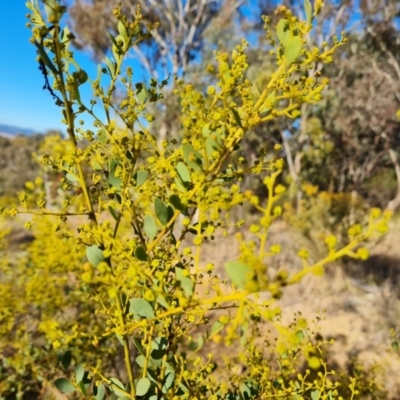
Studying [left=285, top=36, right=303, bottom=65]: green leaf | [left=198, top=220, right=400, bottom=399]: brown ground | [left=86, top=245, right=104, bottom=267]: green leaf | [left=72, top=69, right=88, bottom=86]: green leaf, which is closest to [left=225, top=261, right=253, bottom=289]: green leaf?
[left=86, top=245, right=104, bottom=267]: green leaf

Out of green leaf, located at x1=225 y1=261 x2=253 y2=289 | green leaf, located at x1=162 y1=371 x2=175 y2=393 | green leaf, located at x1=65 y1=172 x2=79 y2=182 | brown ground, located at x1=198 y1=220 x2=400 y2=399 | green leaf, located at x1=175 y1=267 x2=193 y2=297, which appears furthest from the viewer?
brown ground, located at x1=198 y1=220 x2=400 y2=399

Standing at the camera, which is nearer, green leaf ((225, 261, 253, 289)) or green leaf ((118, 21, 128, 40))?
green leaf ((225, 261, 253, 289))

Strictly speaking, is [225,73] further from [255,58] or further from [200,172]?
[255,58]

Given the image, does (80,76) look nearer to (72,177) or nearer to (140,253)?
(72,177)

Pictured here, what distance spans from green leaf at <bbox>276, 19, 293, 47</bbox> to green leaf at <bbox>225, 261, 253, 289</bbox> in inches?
20.0

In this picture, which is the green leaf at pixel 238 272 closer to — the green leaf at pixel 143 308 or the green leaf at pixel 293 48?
the green leaf at pixel 143 308

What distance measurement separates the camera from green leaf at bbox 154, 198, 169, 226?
852mm

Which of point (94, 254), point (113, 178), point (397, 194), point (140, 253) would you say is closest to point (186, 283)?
point (140, 253)

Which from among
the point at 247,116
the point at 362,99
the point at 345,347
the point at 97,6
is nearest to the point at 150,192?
the point at 247,116

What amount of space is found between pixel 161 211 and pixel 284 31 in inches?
20.0

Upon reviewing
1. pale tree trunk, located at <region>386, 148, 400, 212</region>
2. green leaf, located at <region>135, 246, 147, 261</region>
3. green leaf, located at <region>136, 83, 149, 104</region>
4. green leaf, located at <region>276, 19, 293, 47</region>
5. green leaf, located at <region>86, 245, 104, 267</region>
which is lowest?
green leaf, located at <region>86, 245, 104, 267</region>

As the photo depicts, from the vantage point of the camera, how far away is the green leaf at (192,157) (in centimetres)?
78

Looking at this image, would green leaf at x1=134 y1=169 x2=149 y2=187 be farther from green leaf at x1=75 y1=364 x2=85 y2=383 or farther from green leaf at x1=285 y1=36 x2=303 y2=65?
green leaf at x1=75 y1=364 x2=85 y2=383

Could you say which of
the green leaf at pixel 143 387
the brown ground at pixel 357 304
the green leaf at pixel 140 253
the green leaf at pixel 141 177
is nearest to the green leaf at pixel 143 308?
the green leaf at pixel 140 253
